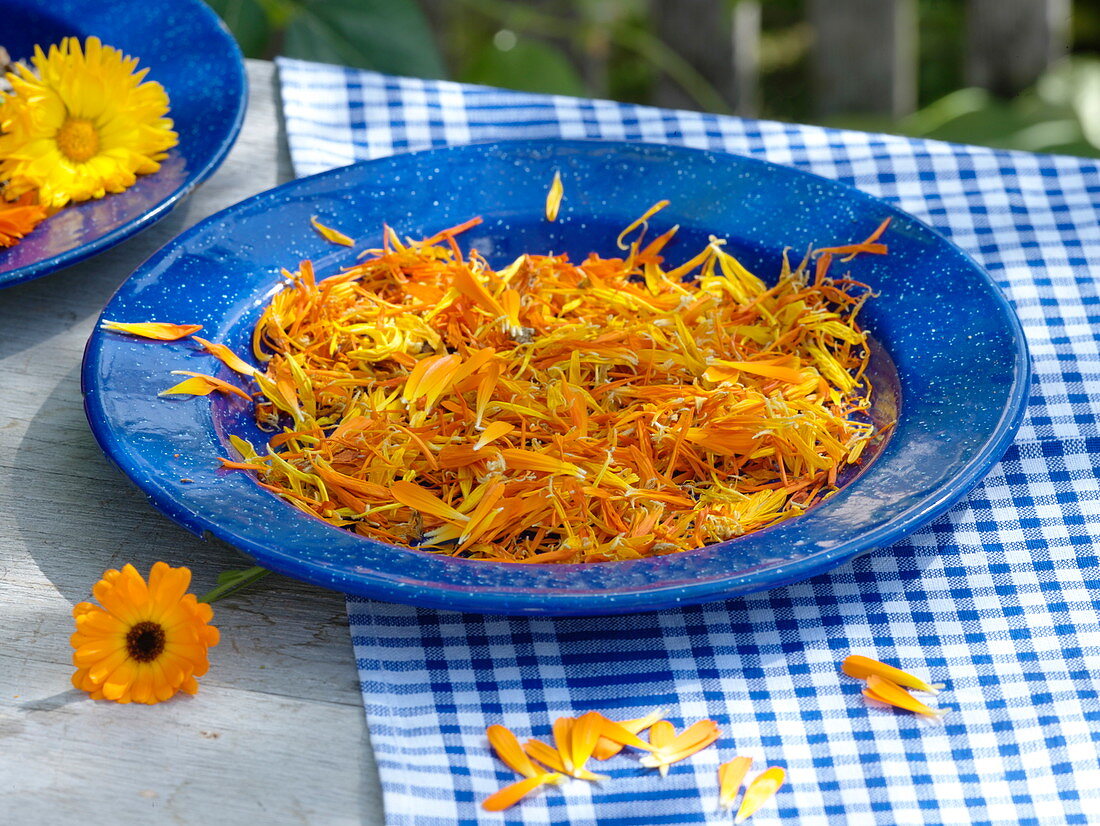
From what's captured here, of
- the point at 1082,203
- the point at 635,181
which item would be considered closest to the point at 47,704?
the point at 635,181

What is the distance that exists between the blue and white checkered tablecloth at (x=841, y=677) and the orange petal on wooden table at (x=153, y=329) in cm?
31

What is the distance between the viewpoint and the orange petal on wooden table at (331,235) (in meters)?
1.20

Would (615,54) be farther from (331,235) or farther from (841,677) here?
(841,677)

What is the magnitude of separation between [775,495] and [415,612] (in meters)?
0.27

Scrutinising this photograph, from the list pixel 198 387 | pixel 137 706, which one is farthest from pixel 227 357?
pixel 137 706

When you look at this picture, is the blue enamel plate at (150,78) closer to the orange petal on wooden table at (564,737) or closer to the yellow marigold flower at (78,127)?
the yellow marigold flower at (78,127)

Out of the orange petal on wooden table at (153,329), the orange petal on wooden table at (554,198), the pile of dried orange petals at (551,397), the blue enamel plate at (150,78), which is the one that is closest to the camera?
the pile of dried orange petals at (551,397)

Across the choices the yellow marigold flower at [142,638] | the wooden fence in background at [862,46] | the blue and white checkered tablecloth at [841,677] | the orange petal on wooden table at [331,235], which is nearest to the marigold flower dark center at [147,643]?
the yellow marigold flower at [142,638]

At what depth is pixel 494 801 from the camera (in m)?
0.75

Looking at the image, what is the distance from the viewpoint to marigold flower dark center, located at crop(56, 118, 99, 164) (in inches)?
48.6

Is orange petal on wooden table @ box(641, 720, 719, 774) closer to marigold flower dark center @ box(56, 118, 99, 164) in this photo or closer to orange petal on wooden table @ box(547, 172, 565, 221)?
orange petal on wooden table @ box(547, 172, 565, 221)

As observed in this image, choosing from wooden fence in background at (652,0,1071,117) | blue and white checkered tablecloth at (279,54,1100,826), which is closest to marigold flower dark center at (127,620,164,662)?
blue and white checkered tablecloth at (279,54,1100,826)

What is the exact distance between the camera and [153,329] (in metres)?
1.03

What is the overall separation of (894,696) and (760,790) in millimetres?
127
